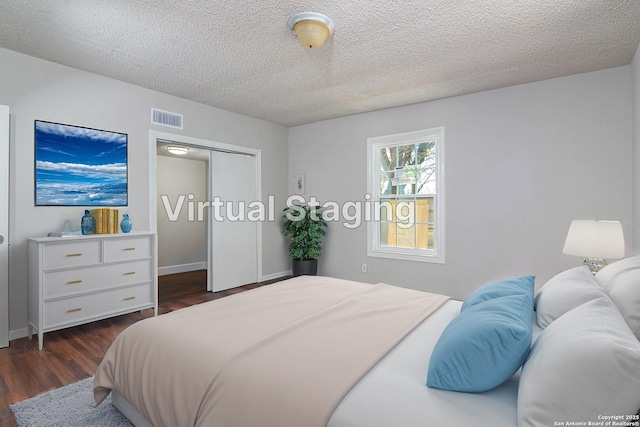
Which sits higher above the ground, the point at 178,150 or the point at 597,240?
the point at 178,150

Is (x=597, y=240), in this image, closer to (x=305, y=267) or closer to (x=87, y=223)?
(x=305, y=267)

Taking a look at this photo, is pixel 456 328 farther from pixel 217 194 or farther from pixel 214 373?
pixel 217 194

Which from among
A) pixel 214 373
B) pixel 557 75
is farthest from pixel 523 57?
pixel 214 373

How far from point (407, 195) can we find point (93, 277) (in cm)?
375

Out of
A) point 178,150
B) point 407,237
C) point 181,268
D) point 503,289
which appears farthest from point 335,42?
point 181,268

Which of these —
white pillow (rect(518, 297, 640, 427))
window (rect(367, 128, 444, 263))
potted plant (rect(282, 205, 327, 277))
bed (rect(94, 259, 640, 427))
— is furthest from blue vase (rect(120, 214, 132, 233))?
white pillow (rect(518, 297, 640, 427))

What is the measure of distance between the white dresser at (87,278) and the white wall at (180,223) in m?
2.78

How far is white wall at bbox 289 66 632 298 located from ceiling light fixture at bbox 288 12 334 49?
2292mm

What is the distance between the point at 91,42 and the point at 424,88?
130 inches

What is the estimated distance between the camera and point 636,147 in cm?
296

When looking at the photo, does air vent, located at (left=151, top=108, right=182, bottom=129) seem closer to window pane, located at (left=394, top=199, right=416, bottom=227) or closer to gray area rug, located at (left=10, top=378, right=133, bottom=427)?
gray area rug, located at (left=10, top=378, right=133, bottom=427)

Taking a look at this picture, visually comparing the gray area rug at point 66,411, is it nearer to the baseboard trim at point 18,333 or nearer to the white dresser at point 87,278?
the white dresser at point 87,278

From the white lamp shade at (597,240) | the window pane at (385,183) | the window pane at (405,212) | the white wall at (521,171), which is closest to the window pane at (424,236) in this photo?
the window pane at (405,212)

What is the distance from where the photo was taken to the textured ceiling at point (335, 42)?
7.46ft
